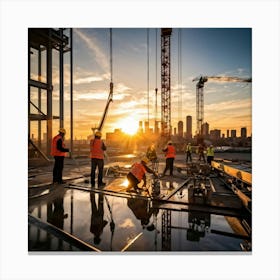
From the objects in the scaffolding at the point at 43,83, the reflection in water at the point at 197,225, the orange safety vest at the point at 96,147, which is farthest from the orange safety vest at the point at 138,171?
the scaffolding at the point at 43,83

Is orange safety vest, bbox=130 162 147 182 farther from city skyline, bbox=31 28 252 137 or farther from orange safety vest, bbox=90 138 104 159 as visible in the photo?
city skyline, bbox=31 28 252 137

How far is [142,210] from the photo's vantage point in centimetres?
355

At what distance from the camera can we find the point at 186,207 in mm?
3629

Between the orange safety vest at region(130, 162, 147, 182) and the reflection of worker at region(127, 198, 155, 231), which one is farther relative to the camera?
Result: the orange safety vest at region(130, 162, 147, 182)

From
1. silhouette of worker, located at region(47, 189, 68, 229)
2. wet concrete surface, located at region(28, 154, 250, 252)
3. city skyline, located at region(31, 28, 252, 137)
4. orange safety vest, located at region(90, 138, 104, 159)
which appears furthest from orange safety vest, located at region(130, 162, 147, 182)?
city skyline, located at region(31, 28, 252, 137)

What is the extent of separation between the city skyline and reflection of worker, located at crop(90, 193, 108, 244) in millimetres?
2548

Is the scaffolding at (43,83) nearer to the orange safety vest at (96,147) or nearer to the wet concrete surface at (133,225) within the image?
the orange safety vest at (96,147)

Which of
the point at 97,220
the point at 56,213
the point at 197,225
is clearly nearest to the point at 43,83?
the point at 56,213

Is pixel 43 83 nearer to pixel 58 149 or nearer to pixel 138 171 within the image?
pixel 58 149

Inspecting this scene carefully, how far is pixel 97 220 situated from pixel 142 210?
805mm

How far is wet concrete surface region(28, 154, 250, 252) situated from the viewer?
2.71 metres
